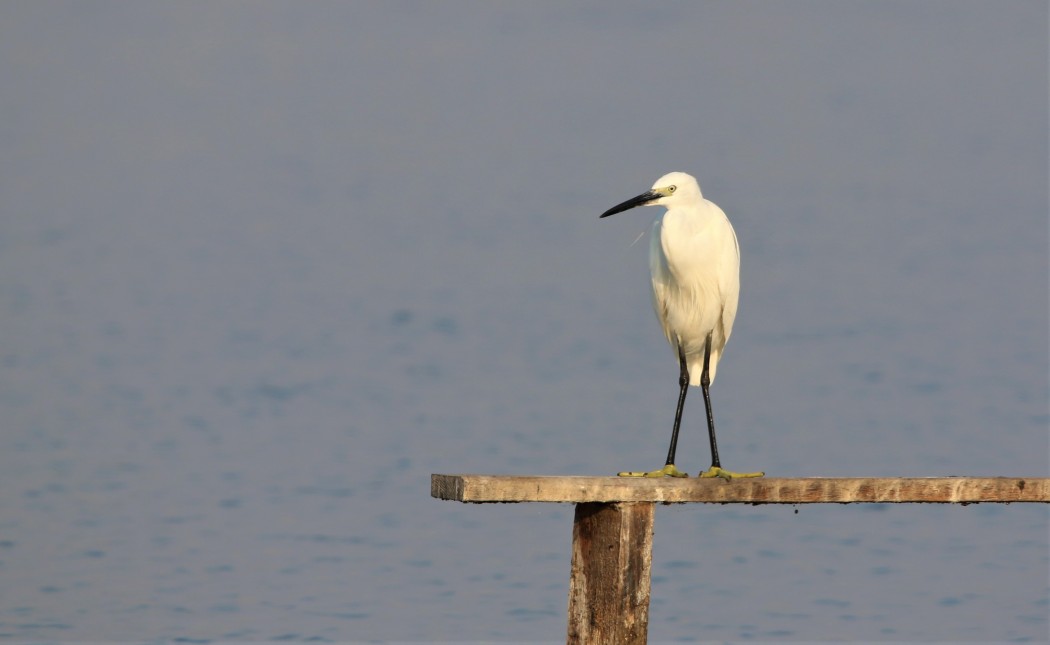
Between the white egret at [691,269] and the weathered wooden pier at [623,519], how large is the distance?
103 cm

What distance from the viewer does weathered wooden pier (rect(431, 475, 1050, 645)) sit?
508cm

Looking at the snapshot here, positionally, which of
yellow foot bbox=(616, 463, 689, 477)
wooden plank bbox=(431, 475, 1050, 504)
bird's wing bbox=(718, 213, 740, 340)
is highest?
bird's wing bbox=(718, 213, 740, 340)

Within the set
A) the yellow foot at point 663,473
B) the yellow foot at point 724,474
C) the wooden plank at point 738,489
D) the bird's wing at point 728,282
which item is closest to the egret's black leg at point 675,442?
the yellow foot at point 663,473

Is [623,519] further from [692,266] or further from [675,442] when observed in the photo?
[692,266]

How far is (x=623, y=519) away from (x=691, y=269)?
1.67 meters

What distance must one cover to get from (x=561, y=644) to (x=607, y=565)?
3149mm

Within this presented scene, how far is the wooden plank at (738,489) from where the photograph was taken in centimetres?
491

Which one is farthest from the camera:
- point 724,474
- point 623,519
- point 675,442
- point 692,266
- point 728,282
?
point 728,282

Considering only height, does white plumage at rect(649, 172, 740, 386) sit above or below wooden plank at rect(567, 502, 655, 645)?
above

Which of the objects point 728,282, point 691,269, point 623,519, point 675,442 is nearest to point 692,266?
point 691,269

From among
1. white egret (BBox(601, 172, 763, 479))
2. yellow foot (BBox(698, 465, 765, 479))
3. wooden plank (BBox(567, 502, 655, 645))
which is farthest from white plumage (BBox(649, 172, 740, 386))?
wooden plank (BBox(567, 502, 655, 645))

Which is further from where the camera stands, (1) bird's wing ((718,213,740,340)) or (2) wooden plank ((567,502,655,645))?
(1) bird's wing ((718,213,740,340))

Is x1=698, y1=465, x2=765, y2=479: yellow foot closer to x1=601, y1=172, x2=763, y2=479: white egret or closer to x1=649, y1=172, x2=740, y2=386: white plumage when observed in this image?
x1=601, y1=172, x2=763, y2=479: white egret

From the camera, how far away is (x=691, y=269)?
6496 millimetres
